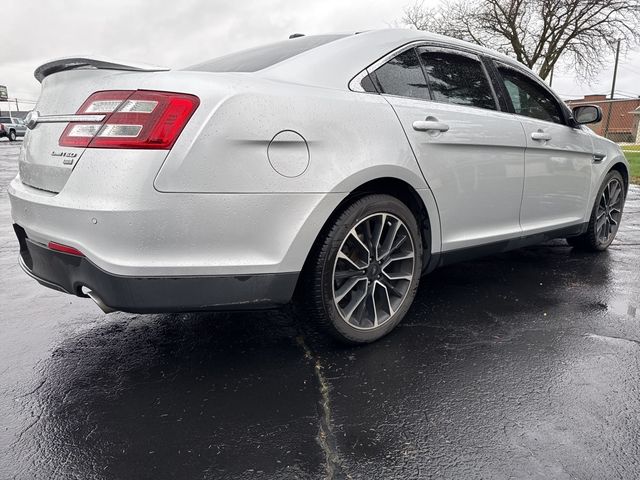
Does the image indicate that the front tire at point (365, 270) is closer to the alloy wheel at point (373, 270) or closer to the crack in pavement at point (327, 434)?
the alloy wheel at point (373, 270)

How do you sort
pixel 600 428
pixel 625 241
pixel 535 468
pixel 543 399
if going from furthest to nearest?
1. pixel 625 241
2. pixel 543 399
3. pixel 600 428
4. pixel 535 468

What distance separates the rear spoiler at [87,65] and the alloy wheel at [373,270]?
1.19 meters

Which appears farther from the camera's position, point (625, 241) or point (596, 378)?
point (625, 241)

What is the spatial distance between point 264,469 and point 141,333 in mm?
1382

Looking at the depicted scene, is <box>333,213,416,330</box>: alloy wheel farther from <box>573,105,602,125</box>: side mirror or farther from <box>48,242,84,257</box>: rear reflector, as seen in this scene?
<box>573,105,602,125</box>: side mirror

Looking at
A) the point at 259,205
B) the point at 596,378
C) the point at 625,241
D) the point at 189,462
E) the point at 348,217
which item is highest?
the point at 259,205

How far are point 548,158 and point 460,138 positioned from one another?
1.16m

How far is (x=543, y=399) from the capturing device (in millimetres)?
2158

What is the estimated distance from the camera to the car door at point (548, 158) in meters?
3.50

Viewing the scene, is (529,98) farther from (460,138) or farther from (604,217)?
(604,217)

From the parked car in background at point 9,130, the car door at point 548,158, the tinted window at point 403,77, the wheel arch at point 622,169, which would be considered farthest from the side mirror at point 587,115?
the parked car in background at point 9,130

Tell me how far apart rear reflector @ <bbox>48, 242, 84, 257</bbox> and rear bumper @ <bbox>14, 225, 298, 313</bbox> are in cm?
2

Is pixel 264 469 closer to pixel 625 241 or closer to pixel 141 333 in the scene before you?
pixel 141 333

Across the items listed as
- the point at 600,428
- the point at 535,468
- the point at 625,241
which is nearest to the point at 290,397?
the point at 535,468
